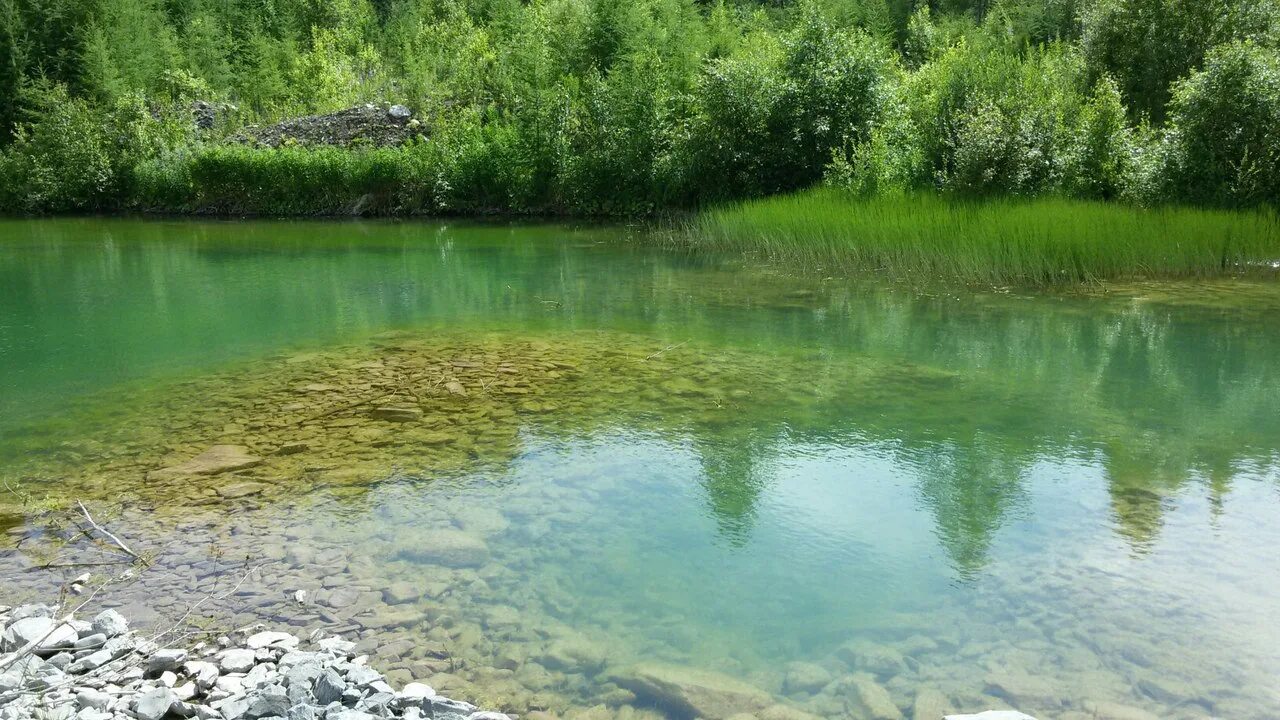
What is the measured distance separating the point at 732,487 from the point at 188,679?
2729 millimetres

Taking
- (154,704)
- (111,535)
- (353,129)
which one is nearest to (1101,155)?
(111,535)

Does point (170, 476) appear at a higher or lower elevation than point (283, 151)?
lower

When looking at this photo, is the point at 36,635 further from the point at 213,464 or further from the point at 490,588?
the point at 213,464

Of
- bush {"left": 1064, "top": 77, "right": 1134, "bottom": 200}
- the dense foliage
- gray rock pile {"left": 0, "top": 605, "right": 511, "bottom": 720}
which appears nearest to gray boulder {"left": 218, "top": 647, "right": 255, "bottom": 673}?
gray rock pile {"left": 0, "top": 605, "right": 511, "bottom": 720}

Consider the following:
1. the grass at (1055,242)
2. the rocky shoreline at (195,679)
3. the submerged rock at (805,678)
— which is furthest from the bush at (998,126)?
the rocky shoreline at (195,679)

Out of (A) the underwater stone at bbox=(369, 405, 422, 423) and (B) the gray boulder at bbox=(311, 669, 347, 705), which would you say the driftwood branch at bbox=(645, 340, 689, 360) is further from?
(B) the gray boulder at bbox=(311, 669, 347, 705)

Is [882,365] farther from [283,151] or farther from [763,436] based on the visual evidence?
[283,151]

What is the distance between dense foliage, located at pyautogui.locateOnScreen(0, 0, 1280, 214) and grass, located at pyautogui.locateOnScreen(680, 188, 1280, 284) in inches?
40.0

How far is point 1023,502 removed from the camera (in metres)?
4.52

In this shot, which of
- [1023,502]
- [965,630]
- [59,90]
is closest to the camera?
[965,630]

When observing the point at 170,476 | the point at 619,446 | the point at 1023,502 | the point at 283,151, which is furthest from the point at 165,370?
the point at 283,151

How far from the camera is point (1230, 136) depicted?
12156mm

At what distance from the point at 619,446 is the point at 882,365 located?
2.89 meters

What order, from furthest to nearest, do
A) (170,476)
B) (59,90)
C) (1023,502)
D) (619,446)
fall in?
(59,90) → (619,446) → (170,476) → (1023,502)
